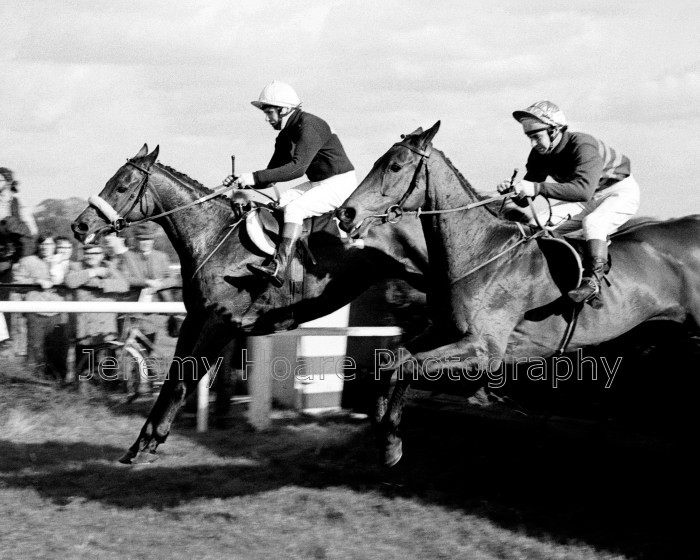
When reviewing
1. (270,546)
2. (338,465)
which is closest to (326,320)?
(338,465)

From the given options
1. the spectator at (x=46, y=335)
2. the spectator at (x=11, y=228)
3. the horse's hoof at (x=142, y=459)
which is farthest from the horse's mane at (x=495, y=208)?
the spectator at (x=11, y=228)

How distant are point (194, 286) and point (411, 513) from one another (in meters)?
2.37

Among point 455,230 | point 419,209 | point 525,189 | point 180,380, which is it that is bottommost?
point 180,380

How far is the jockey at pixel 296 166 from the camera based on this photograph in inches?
284

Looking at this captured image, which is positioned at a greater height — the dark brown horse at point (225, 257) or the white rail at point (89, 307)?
the dark brown horse at point (225, 257)

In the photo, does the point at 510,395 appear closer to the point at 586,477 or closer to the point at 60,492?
the point at 586,477

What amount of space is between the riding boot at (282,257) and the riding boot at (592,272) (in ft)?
7.10

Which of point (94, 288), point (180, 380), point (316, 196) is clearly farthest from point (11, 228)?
point (316, 196)

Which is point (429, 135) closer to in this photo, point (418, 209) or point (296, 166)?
point (418, 209)

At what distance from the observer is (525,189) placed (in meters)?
6.08

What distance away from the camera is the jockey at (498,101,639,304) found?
609 centimetres

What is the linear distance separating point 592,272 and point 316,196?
Answer: 229 centimetres

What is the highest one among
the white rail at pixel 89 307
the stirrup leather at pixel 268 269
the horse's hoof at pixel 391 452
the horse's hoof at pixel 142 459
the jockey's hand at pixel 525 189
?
the jockey's hand at pixel 525 189

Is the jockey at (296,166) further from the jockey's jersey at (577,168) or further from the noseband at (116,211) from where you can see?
the jockey's jersey at (577,168)
